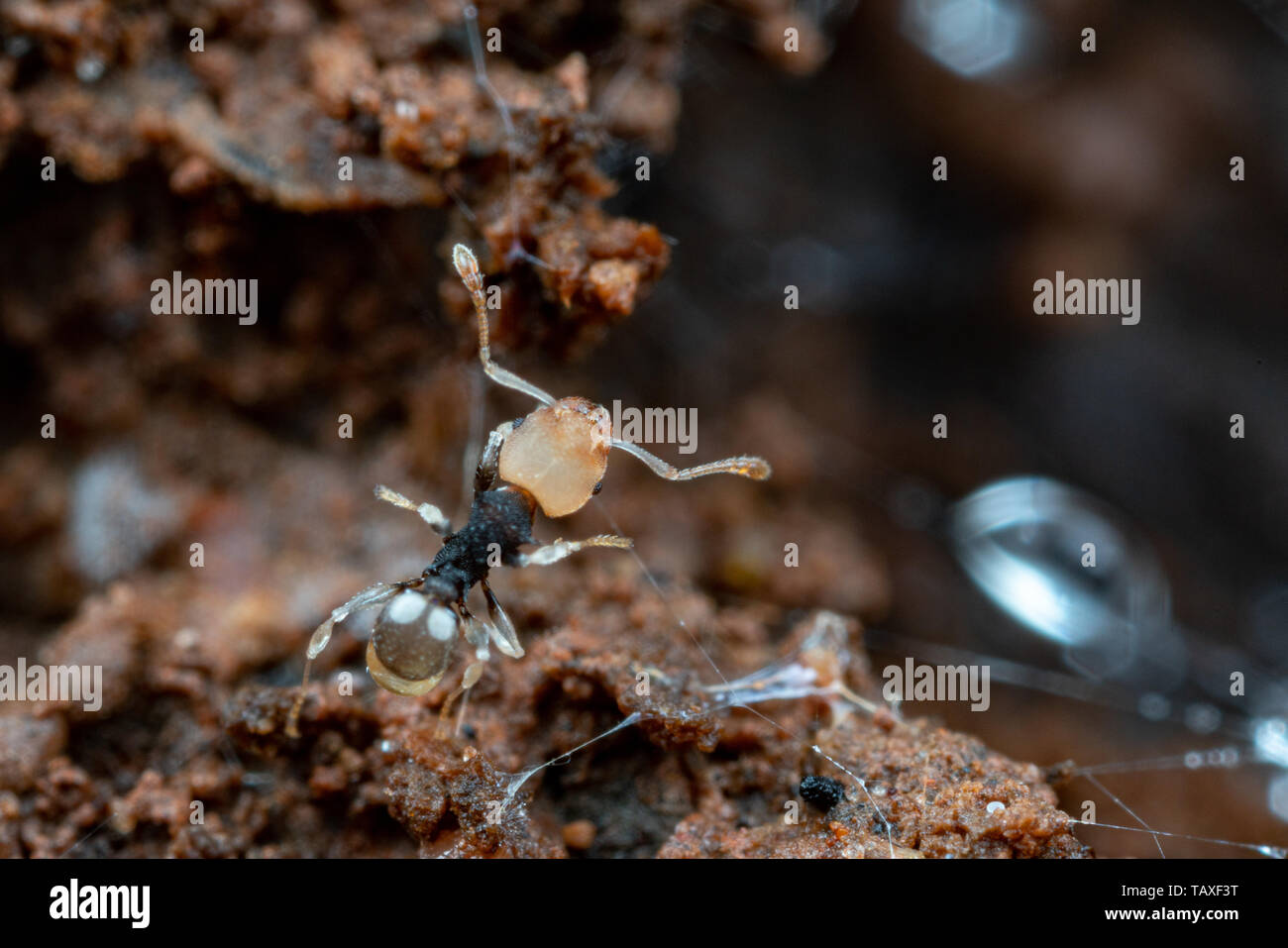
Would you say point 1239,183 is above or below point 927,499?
above

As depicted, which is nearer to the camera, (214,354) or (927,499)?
(214,354)

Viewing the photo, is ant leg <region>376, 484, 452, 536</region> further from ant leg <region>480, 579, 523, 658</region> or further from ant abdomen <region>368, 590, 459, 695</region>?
ant abdomen <region>368, 590, 459, 695</region>

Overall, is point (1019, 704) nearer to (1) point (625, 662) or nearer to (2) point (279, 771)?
(1) point (625, 662)

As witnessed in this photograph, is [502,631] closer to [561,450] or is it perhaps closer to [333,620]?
[333,620]

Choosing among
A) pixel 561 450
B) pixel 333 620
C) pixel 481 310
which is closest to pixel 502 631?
pixel 333 620

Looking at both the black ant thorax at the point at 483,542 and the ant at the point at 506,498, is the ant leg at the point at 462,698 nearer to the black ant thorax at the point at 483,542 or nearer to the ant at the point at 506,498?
the ant at the point at 506,498
